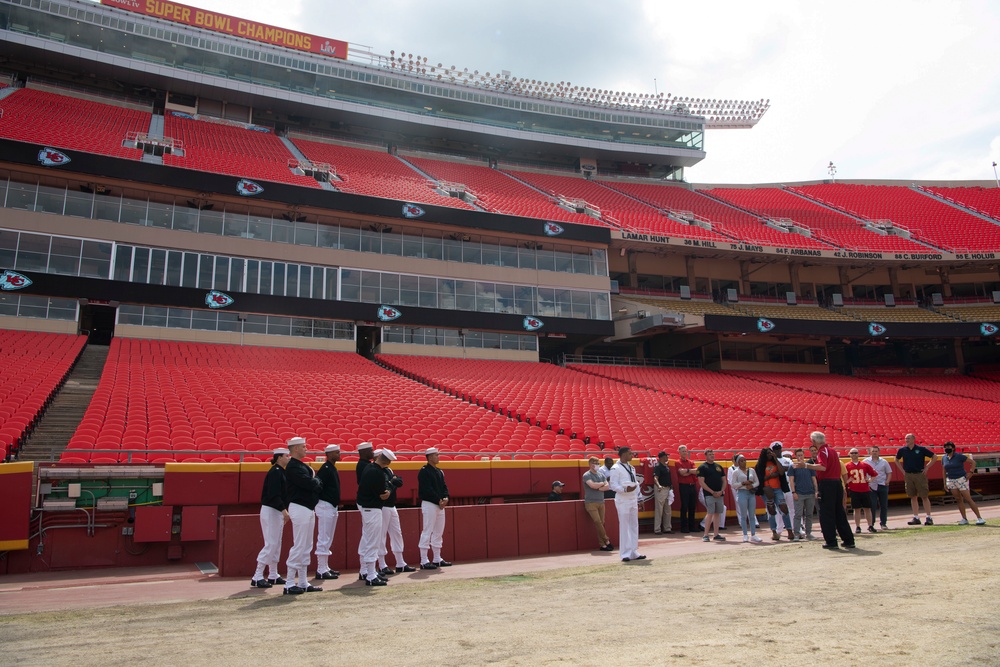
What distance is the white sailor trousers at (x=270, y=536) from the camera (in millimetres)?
7117

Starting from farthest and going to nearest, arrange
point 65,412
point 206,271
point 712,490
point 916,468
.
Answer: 1. point 206,271
2. point 65,412
3. point 916,468
4. point 712,490

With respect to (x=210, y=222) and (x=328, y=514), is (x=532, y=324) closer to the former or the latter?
(x=210, y=222)

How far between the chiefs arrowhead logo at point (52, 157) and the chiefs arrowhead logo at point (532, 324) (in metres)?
18.8

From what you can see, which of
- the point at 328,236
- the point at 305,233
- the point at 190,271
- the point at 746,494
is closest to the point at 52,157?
the point at 190,271

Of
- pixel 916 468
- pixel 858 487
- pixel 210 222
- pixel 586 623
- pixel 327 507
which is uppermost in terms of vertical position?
pixel 210 222

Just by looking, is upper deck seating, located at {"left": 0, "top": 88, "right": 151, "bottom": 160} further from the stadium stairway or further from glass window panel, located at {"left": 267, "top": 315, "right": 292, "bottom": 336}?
the stadium stairway

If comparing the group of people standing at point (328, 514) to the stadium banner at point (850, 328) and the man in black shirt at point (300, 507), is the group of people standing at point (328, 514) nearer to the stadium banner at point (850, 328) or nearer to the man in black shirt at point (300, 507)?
the man in black shirt at point (300, 507)

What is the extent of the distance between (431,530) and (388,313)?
19928 mm

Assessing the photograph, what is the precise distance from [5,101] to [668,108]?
132 feet

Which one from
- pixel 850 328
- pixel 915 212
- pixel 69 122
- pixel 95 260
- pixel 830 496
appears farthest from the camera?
pixel 915 212

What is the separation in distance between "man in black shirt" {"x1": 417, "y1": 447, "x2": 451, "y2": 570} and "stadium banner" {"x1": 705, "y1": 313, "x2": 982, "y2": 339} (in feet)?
86.6

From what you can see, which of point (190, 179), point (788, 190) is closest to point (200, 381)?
point (190, 179)

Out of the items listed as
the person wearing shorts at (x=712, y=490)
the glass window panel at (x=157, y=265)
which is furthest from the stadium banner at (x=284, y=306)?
the person wearing shorts at (x=712, y=490)

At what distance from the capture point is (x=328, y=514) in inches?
308
